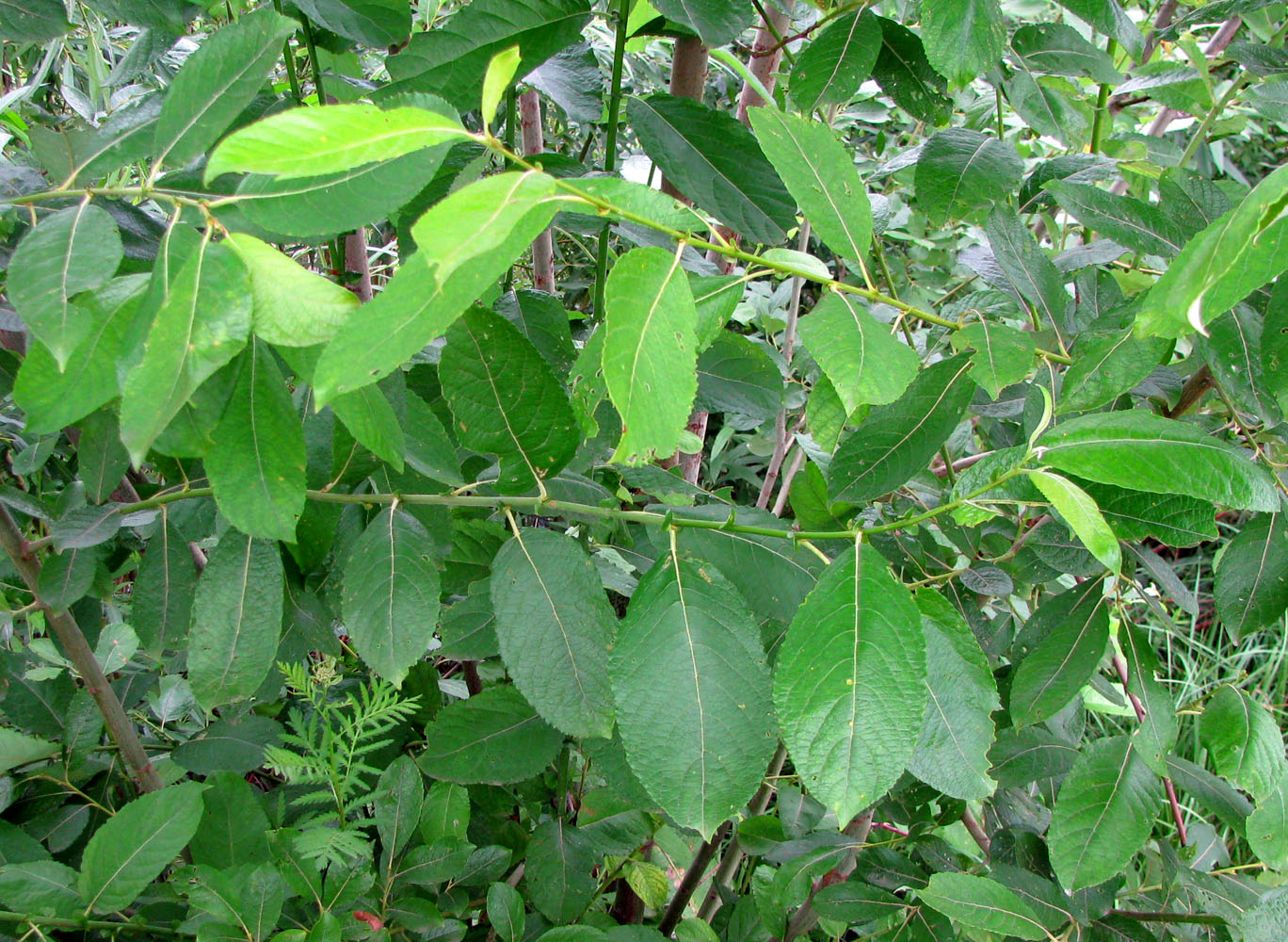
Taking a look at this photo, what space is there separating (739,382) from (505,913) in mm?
601

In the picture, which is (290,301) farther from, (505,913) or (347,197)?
(505,913)

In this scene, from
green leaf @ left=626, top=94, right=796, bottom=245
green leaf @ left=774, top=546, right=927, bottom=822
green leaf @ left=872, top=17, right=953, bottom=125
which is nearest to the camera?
green leaf @ left=774, top=546, right=927, bottom=822

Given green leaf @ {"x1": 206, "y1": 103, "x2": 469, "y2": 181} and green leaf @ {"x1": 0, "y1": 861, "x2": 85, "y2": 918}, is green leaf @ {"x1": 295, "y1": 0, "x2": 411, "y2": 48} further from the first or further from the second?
green leaf @ {"x1": 0, "y1": 861, "x2": 85, "y2": 918}

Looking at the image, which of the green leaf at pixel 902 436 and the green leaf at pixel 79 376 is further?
the green leaf at pixel 902 436

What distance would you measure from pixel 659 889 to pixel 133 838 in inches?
28.0

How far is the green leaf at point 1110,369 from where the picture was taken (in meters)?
0.69

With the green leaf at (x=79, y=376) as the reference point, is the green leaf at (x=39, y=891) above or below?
below

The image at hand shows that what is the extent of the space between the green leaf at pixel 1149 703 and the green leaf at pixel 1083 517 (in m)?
0.37

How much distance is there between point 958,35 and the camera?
755 mm

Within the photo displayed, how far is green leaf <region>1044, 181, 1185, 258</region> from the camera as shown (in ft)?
2.71

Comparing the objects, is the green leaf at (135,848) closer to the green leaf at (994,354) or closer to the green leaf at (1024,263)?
the green leaf at (994,354)

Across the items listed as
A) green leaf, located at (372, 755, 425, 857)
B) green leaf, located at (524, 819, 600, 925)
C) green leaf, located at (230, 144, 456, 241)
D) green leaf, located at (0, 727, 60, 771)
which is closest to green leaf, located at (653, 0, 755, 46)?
green leaf, located at (230, 144, 456, 241)

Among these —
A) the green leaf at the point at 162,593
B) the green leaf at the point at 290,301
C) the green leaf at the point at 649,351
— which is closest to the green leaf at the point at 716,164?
the green leaf at the point at 649,351

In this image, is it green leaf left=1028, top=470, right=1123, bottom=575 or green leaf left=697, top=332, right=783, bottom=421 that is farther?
green leaf left=697, top=332, right=783, bottom=421
